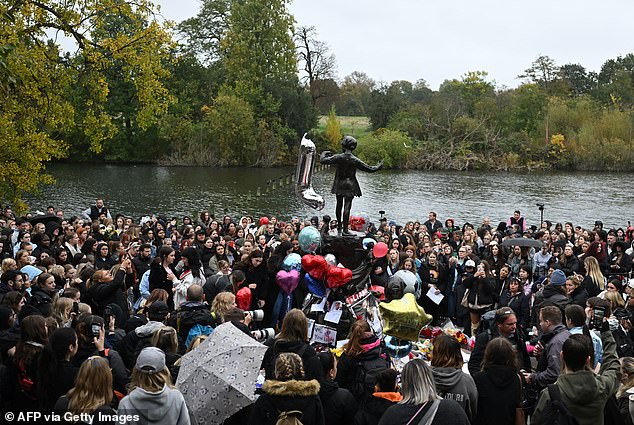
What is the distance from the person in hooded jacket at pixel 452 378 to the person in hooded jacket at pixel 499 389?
97 mm

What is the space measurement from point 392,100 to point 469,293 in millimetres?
54542

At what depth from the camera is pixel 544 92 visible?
6788 centimetres

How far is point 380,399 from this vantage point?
4.78 meters

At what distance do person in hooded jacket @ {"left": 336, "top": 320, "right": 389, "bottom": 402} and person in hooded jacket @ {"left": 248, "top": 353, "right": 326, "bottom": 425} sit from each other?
87 cm

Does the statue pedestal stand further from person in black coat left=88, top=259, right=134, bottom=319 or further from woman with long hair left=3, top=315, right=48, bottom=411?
woman with long hair left=3, top=315, right=48, bottom=411

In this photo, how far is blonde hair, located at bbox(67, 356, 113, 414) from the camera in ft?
14.3

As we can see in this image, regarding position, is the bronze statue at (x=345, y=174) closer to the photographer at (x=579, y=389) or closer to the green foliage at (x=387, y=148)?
the photographer at (x=579, y=389)

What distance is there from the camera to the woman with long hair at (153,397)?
4.28 m

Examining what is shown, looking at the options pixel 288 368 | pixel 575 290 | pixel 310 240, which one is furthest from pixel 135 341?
pixel 575 290

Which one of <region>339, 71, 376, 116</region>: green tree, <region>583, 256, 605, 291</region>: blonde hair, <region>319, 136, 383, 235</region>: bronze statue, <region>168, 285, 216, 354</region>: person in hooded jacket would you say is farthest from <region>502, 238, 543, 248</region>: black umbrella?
<region>339, 71, 376, 116</region>: green tree

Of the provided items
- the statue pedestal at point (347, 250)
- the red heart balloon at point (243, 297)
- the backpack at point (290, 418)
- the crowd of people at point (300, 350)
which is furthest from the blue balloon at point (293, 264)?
the backpack at point (290, 418)

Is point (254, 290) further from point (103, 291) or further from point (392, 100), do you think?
point (392, 100)

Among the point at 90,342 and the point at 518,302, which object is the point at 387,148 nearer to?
the point at 518,302

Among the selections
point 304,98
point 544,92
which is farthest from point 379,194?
point 544,92
